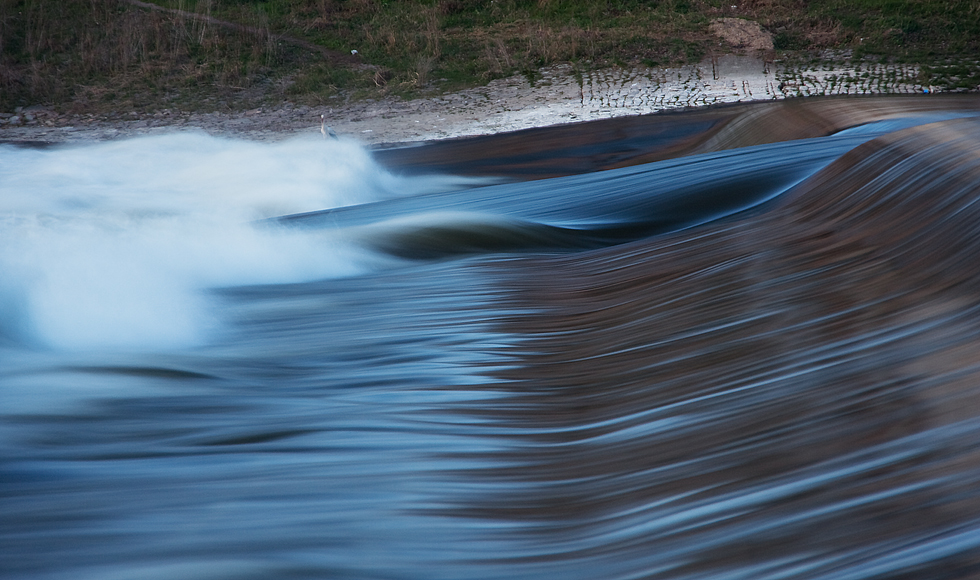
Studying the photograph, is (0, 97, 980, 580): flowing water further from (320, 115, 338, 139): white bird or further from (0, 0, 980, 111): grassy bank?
(0, 0, 980, 111): grassy bank

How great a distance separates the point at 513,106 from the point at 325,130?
2489mm

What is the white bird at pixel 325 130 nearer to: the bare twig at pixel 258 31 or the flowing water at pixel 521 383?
the bare twig at pixel 258 31

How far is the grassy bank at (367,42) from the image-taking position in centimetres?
1120

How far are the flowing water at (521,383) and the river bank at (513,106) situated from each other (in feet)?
12.8

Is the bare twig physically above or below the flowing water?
above

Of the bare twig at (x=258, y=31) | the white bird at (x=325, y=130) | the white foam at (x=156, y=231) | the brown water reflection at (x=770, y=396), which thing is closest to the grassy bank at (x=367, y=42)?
the bare twig at (x=258, y=31)

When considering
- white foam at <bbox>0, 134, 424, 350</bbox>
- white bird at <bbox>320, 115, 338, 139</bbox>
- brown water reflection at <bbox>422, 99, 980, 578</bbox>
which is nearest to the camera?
brown water reflection at <bbox>422, 99, 980, 578</bbox>

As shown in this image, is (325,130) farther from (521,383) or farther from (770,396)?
(770,396)

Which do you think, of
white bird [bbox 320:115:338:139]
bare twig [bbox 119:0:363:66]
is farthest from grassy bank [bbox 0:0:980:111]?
white bird [bbox 320:115:338:139]

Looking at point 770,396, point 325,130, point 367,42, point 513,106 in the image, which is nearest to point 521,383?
point 770,396

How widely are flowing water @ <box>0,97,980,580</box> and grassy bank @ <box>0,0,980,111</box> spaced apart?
5.71m

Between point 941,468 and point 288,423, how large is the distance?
2284 mm

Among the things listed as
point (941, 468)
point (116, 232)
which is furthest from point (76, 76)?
point (941, 468)

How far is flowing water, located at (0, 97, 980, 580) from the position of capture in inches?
92.0
